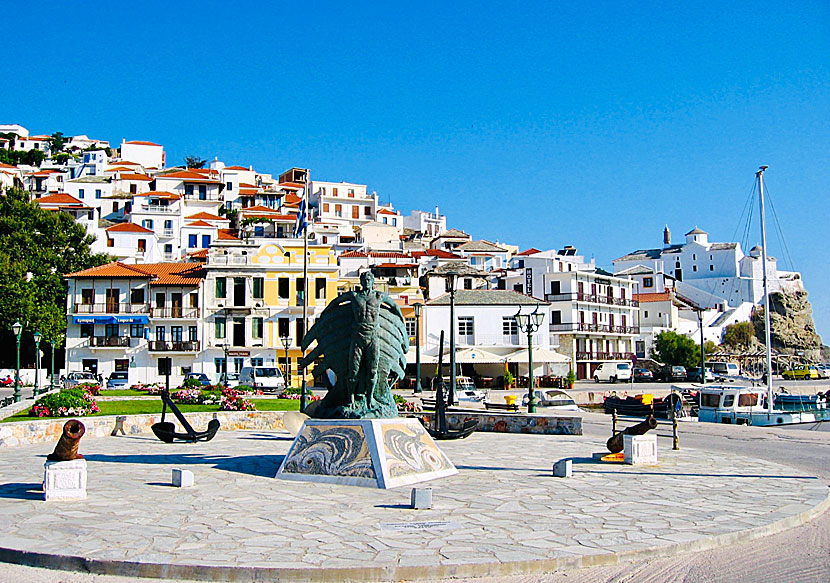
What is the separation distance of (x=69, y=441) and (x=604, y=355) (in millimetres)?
61110

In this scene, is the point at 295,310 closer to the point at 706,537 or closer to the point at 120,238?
the point at 120,238

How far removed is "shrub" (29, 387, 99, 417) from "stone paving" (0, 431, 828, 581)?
5.97 m

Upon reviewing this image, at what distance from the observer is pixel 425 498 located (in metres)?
10.8

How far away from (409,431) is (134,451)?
806cm

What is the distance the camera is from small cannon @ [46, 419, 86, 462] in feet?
36.9

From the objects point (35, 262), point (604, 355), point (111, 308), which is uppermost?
point (35, 262)

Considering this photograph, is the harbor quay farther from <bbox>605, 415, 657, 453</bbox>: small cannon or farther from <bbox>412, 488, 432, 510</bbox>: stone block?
<bbox>605, 415, 657, 453</bbox>: small cannon

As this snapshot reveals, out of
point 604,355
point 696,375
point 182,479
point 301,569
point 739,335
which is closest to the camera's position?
point 301,569

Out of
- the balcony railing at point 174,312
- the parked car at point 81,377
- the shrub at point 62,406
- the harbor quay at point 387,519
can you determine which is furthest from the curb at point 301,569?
the balcony railing at point 174,312

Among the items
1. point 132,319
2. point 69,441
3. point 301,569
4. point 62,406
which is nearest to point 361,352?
point 69,441

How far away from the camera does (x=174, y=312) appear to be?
54.2 meters

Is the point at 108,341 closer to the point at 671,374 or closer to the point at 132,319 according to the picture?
the point at 132,319

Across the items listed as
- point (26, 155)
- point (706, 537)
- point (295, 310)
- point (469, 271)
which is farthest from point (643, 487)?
point (26, 155)

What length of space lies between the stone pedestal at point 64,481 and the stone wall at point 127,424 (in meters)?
9.22
